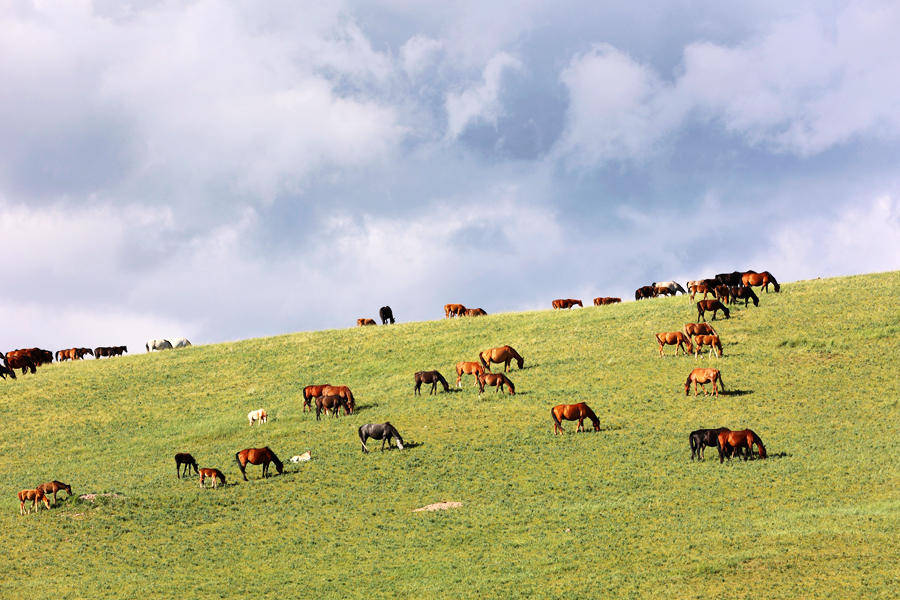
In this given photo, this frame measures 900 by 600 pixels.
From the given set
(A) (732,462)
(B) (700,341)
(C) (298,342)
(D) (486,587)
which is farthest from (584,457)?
(C) (298,342)

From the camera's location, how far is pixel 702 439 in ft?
122

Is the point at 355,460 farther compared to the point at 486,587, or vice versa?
the point at 355,460

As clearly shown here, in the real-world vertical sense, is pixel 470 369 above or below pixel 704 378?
above

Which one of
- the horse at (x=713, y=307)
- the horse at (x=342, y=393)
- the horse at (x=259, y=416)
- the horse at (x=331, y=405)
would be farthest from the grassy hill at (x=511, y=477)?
the horse at (x=331, y=405)

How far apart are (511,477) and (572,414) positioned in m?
5.78

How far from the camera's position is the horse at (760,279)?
65125 millimetres

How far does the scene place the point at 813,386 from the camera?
46500mm

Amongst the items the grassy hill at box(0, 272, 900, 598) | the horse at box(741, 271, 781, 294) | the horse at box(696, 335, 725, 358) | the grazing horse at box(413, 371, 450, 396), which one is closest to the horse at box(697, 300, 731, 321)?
the grassy hill at box(0, 272, 900, 598)

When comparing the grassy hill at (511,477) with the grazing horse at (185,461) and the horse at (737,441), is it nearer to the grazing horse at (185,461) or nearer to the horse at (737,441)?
the horse at (737,441)

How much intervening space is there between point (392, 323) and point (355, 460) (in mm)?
36725

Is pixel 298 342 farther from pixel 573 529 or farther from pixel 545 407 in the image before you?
pixel 573 529

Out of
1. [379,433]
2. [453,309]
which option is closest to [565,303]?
[453,309]

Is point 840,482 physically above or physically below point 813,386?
below

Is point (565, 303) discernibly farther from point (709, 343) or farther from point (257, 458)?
point (257, 458)
